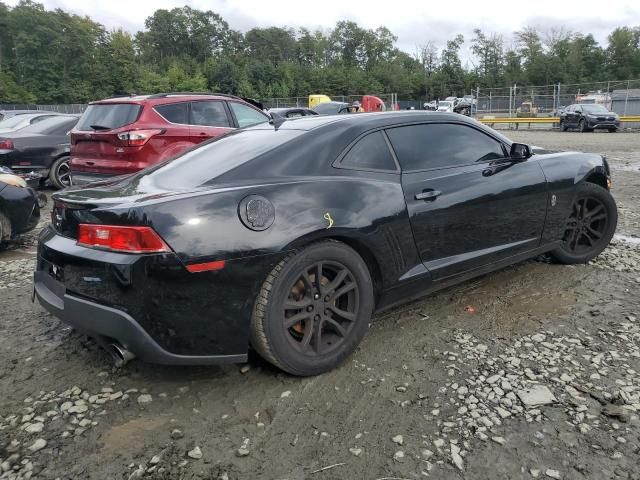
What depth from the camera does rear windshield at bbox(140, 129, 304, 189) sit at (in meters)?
3.00

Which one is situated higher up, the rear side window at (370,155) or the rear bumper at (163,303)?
the rear side window at (370,155)

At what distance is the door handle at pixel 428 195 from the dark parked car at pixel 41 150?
25.5 feet

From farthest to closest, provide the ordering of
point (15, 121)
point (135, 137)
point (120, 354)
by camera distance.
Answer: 1. point (15, 121)
2. point (135, 137)
3. point (120, 354)

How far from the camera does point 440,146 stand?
144 inches

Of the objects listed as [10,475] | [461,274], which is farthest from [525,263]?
[10,475]

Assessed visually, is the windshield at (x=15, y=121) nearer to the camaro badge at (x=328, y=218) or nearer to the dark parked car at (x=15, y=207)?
the dark parked car at (x=15, y=207)

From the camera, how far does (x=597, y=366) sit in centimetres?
302

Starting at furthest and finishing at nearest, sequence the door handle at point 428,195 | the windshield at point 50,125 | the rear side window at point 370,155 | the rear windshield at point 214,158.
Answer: the windshield at point 50,125 → the door handle at point 428,195 → the rear side window at point 370,155 → the rear windshield at point 214,158

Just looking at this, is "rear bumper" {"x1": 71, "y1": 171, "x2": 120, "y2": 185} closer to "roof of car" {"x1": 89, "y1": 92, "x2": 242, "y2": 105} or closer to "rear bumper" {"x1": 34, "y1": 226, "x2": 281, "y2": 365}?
"roof of car" {"x1": 89, "y1": 92, "x2": 242, "y2": 105}

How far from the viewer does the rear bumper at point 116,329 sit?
99.3 inches

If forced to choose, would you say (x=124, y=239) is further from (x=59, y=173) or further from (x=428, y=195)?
(x=59, y=173)

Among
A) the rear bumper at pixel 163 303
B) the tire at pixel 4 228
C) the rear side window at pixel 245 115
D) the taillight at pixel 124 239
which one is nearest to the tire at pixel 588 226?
the rear bumper at pixel 163 303

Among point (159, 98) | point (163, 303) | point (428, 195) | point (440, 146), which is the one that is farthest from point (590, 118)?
point (163, 303)

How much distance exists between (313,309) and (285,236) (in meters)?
0.45
